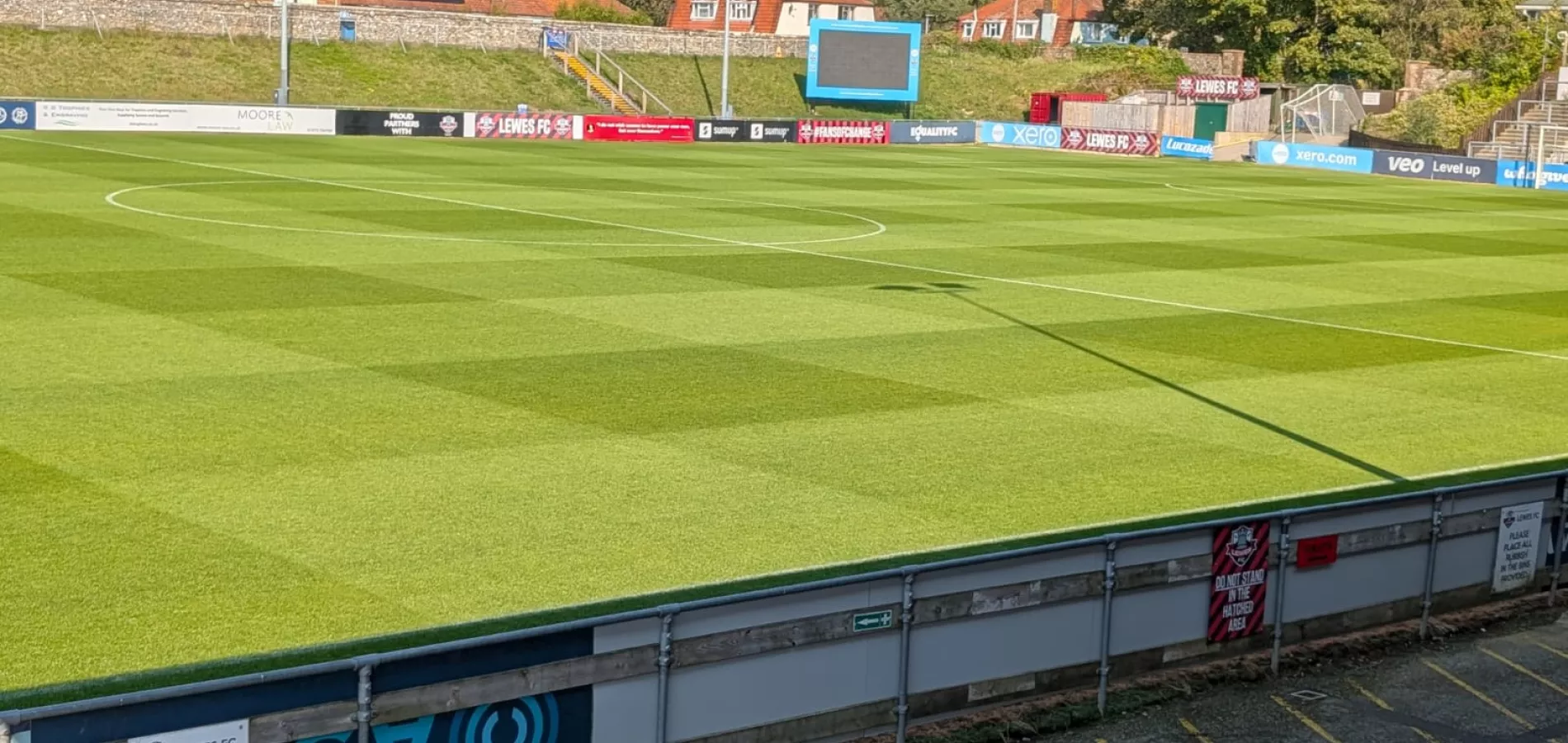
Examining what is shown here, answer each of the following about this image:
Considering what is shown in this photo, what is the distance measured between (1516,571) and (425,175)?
137 ft

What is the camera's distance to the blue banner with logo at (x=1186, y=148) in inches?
3351

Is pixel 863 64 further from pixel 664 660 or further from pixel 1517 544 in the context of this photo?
pixel 664 660

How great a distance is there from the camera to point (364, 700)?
10.1 m

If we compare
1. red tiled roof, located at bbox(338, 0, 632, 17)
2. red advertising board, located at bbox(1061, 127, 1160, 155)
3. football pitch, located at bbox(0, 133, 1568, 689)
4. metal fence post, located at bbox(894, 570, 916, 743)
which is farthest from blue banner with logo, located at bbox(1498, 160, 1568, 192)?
metal fence post, located at bbox(894, 570, 916, 743)

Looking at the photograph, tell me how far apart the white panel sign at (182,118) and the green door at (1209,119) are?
151 ft

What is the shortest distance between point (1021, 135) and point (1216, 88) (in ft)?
52.1

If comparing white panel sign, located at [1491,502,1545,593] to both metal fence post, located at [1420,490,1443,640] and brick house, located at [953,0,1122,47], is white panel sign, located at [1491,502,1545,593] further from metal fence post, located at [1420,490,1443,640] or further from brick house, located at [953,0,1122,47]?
brick house, located at [953,0,1122,47]

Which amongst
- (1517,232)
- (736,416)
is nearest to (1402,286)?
(1517,232)

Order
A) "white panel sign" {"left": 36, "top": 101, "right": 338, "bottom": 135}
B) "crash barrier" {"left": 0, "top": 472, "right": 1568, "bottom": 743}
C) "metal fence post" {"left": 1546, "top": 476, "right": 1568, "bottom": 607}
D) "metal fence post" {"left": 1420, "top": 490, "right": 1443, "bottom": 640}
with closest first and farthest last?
1. "crash barrier" {"left": 0, "top": 472, "right": 1568, "bottom": 743}
2. "metal fence post" {"left": 1420, "top": 490, "right": 1443, "bottom": 640}
3. "metal fence post" {"left": 1546, "top": 476, "right": 1568, "bottom": 607}
4. "white panel sign" {"left": 36, "top": 101, "right": 338, "bottom": 135}

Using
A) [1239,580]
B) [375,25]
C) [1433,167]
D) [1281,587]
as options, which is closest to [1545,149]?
[1433,167]

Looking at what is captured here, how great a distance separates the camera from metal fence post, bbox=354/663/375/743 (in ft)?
33.1

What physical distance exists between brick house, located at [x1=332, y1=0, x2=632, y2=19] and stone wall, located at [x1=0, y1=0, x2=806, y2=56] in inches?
305

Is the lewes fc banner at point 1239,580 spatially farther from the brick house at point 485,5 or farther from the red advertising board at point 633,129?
the brick house at point 485,5

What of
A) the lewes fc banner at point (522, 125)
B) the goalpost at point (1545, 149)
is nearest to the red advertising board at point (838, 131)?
the lewes fc banner at point (522, 125)
